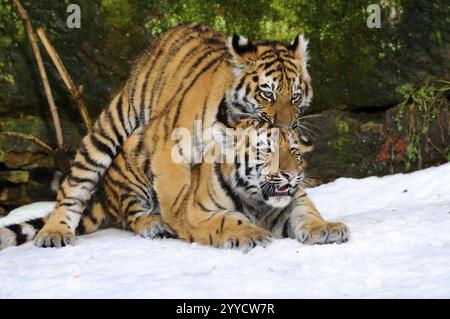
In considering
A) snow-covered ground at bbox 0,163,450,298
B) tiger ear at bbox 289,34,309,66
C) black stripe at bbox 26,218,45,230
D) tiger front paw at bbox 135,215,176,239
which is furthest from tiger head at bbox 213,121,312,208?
black stripe at bbox 26,218,45,230

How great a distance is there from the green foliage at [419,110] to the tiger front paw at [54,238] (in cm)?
277

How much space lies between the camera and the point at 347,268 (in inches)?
149

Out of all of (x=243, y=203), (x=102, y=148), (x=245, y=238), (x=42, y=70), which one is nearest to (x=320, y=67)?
(x=102, y=148)

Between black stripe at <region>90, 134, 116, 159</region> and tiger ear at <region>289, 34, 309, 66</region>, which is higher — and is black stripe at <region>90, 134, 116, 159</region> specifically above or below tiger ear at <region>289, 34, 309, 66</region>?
below

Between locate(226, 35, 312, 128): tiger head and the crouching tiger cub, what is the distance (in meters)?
0.28

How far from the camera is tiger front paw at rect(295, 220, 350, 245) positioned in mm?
4266

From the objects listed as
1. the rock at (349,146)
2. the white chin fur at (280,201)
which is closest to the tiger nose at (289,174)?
the white chin fur at (280,201)

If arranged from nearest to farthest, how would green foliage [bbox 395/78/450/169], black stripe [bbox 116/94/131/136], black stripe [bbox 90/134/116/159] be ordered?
black stripe [bbox 90/134/116/159]
black stripe [bbox 116/94/131/136]
green foliage [bbox 395/78/450/169]

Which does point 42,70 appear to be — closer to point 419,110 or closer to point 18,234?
point 18,234

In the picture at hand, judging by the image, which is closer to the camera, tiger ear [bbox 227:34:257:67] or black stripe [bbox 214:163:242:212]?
black stripe [bbox 214:163:242:212]

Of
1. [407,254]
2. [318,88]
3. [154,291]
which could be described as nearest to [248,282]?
[154,291]

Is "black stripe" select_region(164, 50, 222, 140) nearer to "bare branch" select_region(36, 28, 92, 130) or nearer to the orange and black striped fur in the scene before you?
the orange and black striped fur

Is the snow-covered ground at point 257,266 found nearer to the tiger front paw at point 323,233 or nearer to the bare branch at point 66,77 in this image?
the tiger front paw at point 323,233

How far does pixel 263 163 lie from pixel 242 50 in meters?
0.89
